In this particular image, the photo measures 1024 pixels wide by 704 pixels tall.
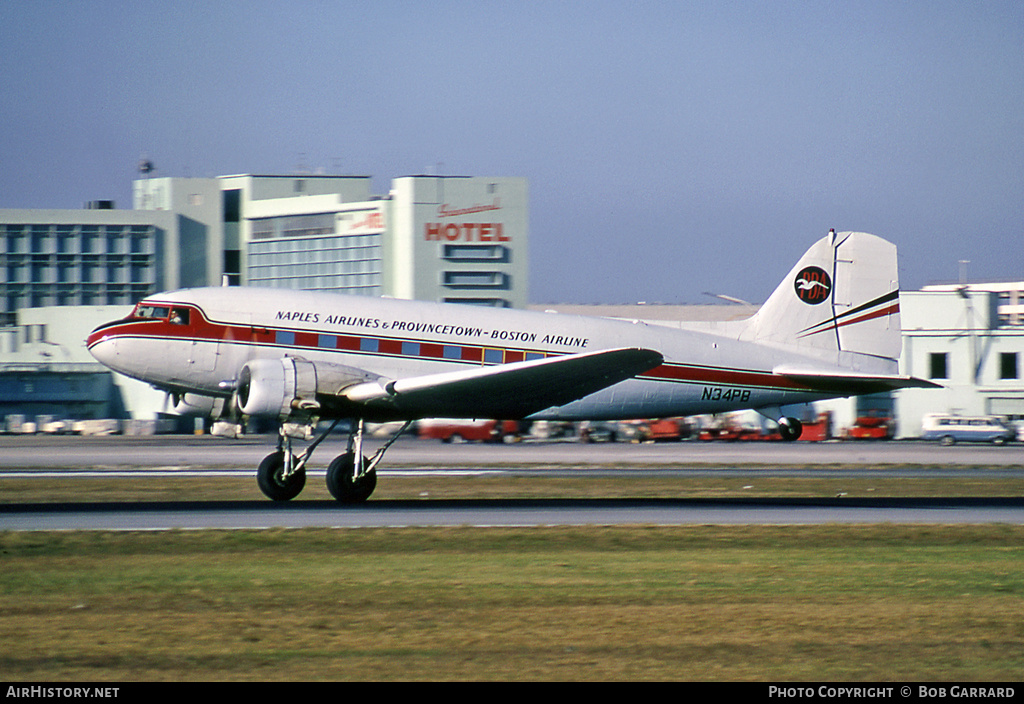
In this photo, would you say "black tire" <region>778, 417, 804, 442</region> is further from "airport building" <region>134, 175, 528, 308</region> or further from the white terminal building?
"airport building" <region>134, 175, 528, 308</region>

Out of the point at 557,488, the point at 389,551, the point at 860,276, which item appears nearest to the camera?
the point at 389,551

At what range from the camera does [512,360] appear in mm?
24750

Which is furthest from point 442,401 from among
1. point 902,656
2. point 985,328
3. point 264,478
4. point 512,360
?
point 985,328

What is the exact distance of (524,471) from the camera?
3662cm

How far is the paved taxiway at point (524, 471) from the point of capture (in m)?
20.9

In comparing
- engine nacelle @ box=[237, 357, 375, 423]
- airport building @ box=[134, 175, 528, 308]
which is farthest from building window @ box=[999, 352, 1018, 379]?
engine nacelle @ box=[237, 357, 375, 423]

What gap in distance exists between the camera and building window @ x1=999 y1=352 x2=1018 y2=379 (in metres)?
76.0

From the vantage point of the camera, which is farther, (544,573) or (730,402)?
(730,402)

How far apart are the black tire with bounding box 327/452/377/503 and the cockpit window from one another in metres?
4.86

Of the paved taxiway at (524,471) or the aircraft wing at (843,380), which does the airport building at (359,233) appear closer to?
the paved taxiway at (524,471)

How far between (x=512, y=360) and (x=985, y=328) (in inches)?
2404

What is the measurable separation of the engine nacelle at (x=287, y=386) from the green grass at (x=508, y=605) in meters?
3.96

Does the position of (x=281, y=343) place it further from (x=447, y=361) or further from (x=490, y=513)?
(x=490, y=513)
